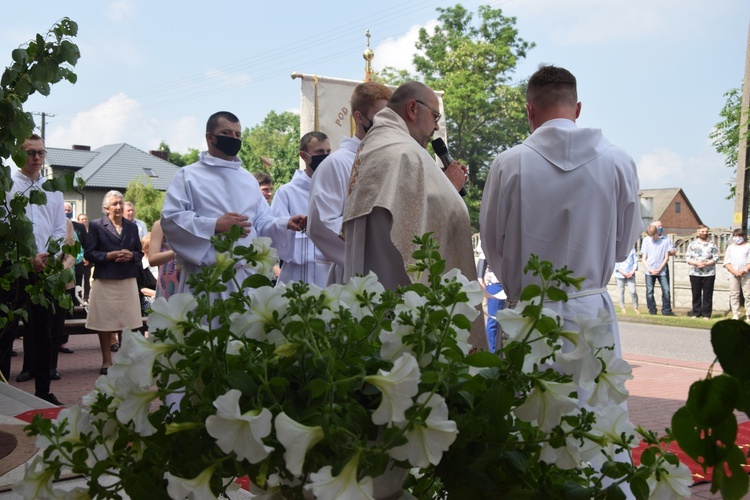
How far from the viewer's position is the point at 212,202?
5.84 metres

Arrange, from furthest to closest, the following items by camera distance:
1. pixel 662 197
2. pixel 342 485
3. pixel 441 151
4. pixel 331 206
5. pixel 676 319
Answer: pixel 662 197
pixel 676 319
pixel 331 206
pixel 441 151
pixel 342 485

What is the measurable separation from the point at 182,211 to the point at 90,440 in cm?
433

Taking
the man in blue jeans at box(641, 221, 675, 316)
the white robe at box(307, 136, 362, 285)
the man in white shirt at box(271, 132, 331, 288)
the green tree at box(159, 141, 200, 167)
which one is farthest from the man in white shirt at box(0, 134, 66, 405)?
the green tree at box(159, 141, 200, 167)

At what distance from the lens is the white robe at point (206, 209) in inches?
216

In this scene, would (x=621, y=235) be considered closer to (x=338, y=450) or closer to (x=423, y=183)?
(x=423, y=183)

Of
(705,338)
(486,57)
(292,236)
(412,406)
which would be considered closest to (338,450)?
(412,406)

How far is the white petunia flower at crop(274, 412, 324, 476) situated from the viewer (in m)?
1.15

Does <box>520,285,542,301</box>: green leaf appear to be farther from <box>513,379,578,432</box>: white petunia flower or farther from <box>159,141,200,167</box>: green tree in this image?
<box>159,141,200,167</box>: green tree

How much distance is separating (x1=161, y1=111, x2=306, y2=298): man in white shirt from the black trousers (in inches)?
587

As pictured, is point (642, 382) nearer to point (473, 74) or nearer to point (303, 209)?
point (303, 209)

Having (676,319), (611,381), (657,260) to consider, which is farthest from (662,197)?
(611,381)

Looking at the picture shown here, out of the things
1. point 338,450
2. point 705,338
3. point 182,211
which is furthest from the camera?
point 705,338

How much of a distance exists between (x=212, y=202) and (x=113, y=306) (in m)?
4.54

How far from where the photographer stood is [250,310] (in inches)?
54.4
